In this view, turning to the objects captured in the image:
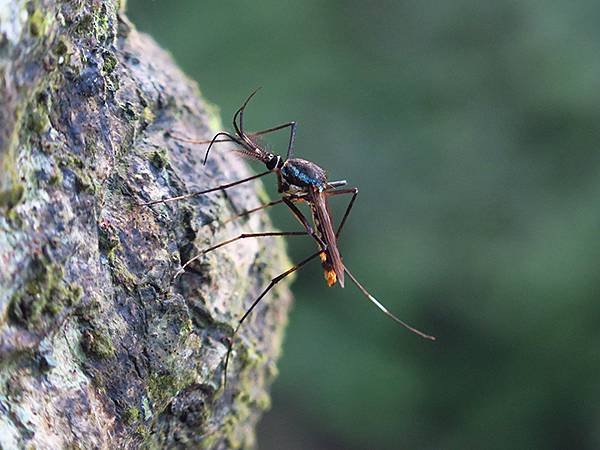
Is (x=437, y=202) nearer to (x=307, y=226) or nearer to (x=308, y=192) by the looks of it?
(x=308, y=192)

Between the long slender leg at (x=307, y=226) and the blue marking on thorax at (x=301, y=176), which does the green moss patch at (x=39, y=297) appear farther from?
the blue marking on thorax at (x=301, y=176)

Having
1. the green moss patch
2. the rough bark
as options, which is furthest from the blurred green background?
the green moss patch

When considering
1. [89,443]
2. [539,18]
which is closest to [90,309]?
[89,443]

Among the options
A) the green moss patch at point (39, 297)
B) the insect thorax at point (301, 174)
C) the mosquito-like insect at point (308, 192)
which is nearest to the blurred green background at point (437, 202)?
the mosquito-like insect at point (308, 192)

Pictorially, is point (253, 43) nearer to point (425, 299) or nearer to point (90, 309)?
point (425, 299)

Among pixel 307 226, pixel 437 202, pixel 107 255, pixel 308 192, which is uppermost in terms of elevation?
pixel 437 202

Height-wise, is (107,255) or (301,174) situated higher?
(301,174)

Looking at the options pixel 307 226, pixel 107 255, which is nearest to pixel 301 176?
pixel 307 226
